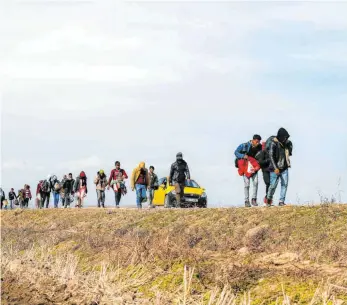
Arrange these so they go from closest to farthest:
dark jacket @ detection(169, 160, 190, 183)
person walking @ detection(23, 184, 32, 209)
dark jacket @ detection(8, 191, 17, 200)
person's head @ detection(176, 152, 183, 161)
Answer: dark jacket @ detection(169, 160, 190, 183) < person's head @ detection(176, 152, 183, 161) < person walking @ detection(23, 184, 32, 209) < dark jacket @ detection(8, 191, 17, 200)

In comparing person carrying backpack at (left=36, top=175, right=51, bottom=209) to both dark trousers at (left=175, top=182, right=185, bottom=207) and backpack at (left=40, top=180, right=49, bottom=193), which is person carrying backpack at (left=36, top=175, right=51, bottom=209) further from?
dark trousers at (left=175, top=182, right=185, bottom=207)

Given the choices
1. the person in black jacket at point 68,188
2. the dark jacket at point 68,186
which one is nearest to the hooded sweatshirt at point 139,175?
the person in black jacket at point 68,188

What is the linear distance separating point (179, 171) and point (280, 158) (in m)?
5.09

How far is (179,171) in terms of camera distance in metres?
23.9

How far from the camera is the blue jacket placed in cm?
2078

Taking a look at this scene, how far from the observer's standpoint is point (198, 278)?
9.98 m

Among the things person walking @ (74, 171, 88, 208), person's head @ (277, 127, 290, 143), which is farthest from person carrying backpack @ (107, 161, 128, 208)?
person's head @ (277, 127, 290, 143)

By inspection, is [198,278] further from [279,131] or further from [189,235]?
[279,131]

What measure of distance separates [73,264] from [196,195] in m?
20.4

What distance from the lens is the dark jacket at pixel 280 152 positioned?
19453 millimetres

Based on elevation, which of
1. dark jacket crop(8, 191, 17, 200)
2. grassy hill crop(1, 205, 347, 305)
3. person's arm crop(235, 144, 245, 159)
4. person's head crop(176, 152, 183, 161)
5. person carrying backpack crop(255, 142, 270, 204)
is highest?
dark jacket crop(8, 191, 17, 200)

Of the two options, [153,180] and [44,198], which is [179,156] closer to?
[153,180]

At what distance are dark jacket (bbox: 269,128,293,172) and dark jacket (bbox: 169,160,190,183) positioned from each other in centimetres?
478

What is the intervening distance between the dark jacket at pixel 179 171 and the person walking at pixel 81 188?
28.6 feet
